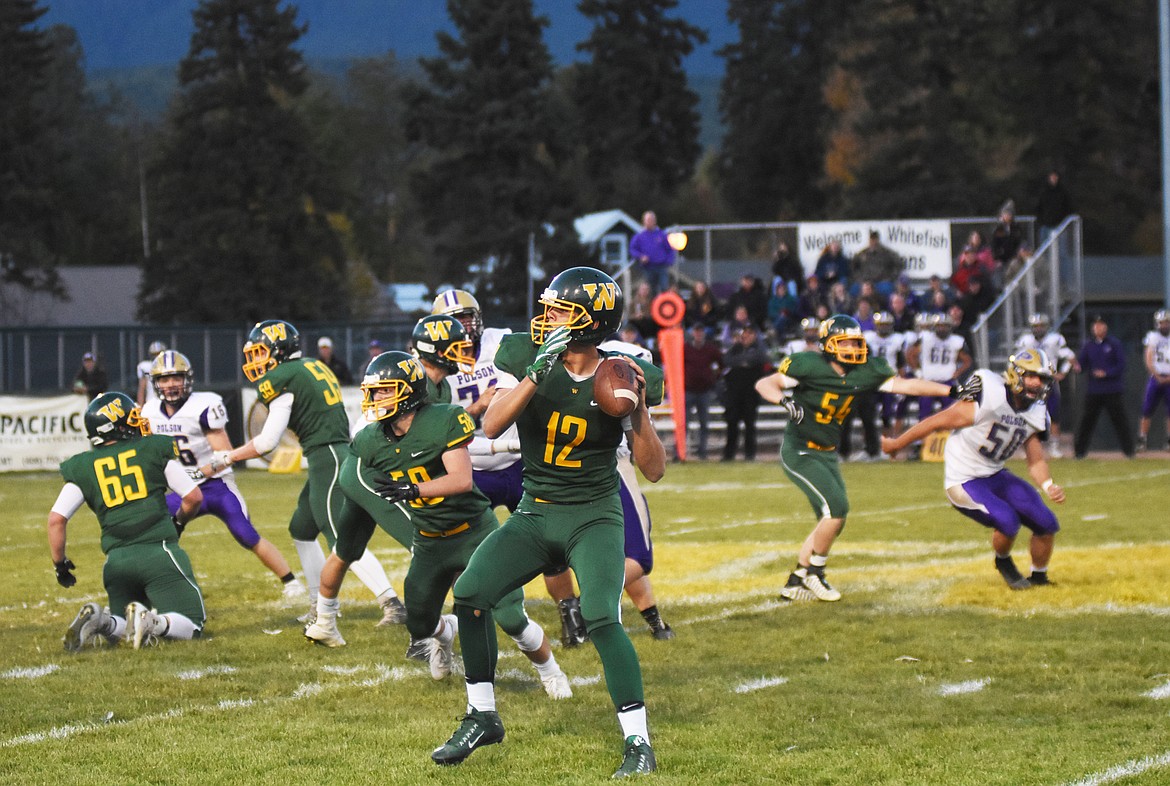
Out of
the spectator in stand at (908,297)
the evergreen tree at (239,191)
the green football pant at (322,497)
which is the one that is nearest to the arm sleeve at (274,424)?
the green football pant at (322,497)

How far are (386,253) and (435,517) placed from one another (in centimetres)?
5767

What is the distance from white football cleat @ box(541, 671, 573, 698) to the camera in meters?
6.03

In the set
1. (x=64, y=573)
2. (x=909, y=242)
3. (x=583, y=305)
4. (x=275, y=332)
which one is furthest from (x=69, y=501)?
(x=909, y=242)

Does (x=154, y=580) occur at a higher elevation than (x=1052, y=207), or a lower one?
lower

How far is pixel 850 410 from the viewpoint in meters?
8.89

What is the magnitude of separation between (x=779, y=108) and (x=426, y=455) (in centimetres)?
4923

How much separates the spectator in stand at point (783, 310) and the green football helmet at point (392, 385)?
50.3 feet

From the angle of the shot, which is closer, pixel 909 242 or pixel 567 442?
pixel 567 442

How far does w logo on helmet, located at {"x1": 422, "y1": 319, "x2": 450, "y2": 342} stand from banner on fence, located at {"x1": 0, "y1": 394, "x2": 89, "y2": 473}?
13.1m

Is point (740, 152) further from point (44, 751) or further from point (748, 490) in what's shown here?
point (44, 751)

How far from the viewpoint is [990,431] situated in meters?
8.55

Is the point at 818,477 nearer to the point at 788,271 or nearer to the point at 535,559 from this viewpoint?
the point at 535,559

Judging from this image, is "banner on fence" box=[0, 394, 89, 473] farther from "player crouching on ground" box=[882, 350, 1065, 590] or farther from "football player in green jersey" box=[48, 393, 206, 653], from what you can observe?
"player crouching on ground" box=[882, 350, 1065, 590]

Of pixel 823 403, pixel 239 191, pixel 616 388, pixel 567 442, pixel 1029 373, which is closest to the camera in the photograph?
pixel 616 388
